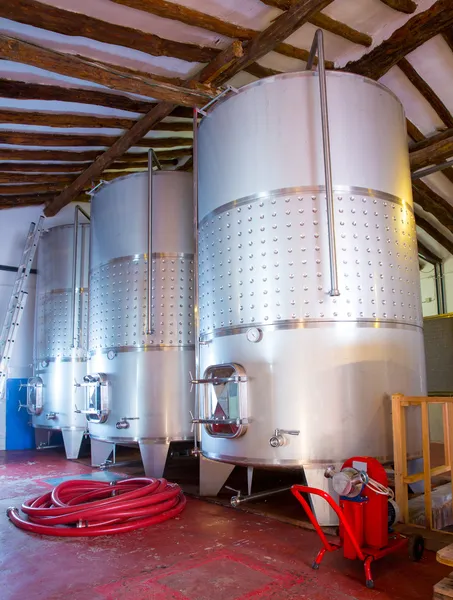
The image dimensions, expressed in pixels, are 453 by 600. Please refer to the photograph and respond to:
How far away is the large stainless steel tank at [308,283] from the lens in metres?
4.21

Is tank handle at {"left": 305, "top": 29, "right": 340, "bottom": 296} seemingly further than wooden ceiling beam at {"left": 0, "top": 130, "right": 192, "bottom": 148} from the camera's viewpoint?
No

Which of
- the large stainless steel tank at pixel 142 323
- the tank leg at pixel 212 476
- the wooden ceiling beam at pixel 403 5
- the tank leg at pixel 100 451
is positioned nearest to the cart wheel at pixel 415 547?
the tank leg at pixel 212 476

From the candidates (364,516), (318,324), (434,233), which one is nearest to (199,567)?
(364,516)

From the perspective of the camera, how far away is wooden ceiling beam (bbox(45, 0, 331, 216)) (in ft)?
17.1

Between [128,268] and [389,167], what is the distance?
361 centimetres

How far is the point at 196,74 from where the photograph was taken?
6.56 metres

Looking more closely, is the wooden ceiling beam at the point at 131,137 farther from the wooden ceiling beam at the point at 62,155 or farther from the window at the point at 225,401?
the window at the point at 225,401

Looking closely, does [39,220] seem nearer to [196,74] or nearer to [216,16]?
[196,74]

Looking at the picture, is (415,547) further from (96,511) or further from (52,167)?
(52,167)

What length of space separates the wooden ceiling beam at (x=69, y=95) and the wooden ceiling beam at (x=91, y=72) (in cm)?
93

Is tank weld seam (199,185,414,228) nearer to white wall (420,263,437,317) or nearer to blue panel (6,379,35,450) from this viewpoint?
blue panel (6,379,35,450)

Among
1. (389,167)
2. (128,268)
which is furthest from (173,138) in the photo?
(389,167)

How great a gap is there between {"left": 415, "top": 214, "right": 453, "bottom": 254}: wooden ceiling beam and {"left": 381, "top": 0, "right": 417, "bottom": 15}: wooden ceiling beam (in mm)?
5770

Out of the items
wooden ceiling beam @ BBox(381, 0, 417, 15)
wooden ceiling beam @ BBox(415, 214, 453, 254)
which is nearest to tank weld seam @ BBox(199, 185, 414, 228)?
wooden ceiling beam @ BBox(381, 0, 417, 15)
